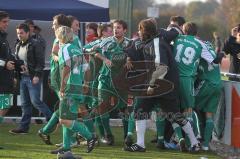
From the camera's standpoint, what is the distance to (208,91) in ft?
31.5

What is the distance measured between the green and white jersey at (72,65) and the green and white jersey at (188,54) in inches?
70.4

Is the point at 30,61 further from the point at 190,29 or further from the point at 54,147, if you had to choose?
the point at 190,29

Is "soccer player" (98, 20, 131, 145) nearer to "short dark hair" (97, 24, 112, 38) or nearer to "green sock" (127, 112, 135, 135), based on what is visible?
"green sock" (127, 112, 135, 135)

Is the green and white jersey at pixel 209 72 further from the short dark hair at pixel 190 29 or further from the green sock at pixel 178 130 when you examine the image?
the green sock at pixel 178 130

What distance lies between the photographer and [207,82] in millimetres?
9578

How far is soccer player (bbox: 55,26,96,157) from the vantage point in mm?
7992

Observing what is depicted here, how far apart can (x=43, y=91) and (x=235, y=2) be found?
2026 inches

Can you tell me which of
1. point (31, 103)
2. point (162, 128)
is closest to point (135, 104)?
point (162, 128)

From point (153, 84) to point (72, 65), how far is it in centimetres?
147

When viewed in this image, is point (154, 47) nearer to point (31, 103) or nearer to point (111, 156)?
point (111, 156)

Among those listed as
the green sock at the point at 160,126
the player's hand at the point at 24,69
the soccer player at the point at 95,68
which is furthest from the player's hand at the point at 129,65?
the player's hand at the point at 24,69

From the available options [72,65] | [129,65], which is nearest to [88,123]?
[129,65]

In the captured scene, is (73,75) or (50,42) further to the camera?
(50,42)

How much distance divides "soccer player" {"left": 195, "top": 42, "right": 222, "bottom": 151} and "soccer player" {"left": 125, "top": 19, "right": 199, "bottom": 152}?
37cm
